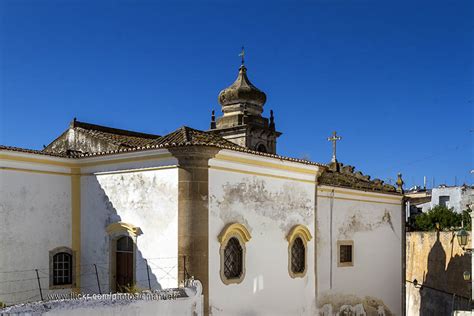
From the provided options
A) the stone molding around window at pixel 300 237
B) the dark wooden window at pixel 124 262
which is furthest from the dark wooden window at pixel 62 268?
the stone molding around window at pixel 300 237

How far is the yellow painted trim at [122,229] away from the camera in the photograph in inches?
555

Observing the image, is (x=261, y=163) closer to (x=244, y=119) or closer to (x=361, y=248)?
(x=361, y=248)

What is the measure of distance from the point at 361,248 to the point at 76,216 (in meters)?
9.98

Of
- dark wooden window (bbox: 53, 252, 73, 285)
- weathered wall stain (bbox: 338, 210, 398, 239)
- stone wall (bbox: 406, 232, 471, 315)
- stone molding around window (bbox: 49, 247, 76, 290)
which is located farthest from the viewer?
stone wall (bbox: 406, 232, 471, 315)

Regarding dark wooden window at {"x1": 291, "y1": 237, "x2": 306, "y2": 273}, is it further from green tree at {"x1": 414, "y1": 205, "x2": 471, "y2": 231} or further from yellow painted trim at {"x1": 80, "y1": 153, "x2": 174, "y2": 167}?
green tree at {"x1": 414, "y1": 205, "x2": 471, "y2": 231}

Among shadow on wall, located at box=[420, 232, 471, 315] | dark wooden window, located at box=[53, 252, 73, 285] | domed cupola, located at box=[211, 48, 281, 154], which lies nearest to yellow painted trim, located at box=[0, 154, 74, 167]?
dark wooden window, located at box=[53, 252, 73, 285]

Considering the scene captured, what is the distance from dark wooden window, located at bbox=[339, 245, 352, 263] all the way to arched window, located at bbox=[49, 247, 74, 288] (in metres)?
8.69

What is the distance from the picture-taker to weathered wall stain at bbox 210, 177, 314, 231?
14173 mm

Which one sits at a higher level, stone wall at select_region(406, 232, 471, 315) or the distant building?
the distant building

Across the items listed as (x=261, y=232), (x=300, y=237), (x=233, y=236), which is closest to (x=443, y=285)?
(x=300, y=237)

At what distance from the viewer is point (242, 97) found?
26.4m

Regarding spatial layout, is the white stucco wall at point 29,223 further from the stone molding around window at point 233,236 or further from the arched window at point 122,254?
the stone molding around window at point 233,236

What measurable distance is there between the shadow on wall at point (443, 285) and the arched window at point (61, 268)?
50.5 feet

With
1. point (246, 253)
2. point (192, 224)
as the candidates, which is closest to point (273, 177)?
point (246, 253)
